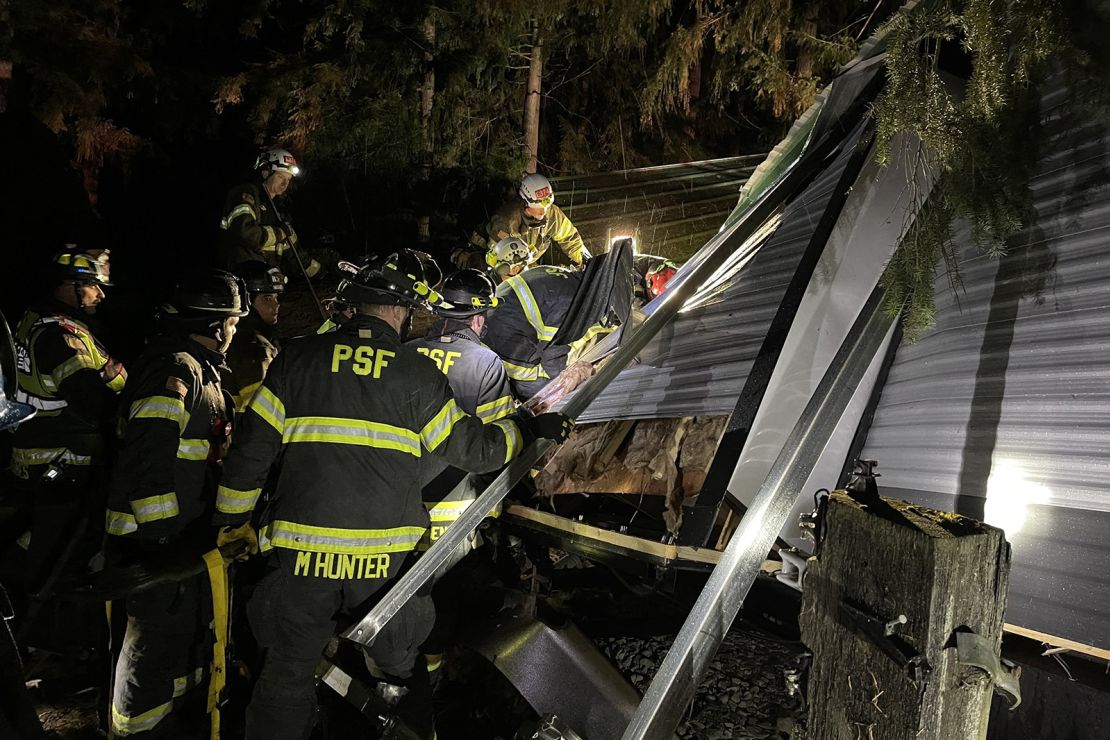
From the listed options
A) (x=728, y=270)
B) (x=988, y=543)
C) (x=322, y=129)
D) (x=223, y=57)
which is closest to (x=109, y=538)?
(x=728, y=270)

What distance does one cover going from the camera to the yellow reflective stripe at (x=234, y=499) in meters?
3.58

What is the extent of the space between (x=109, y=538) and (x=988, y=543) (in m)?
4.43

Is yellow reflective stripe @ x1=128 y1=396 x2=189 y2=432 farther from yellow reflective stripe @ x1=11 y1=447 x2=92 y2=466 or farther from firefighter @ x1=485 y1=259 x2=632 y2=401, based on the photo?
firefighter @ x1=485 y1=259 x2=632 y2=401

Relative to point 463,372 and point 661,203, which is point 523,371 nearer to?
point 463,372

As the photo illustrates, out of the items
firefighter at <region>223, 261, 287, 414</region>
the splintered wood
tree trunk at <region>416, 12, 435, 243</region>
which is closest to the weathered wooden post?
the splintered wood

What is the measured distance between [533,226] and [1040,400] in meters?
5.38

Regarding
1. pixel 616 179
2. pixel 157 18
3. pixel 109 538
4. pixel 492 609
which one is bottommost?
pixel 492 609

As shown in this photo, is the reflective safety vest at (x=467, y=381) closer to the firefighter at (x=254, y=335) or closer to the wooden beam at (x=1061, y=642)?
the firefighter at (x=254, y=335)

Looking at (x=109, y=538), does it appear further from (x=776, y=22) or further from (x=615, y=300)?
(x=776, y=22)

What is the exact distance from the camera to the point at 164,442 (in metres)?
3.88

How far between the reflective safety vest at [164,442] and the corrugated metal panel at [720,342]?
92.3 inches

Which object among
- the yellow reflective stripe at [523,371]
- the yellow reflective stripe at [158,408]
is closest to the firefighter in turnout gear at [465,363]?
the yellow reflective stripe at [523,371]

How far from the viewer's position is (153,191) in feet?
47.7

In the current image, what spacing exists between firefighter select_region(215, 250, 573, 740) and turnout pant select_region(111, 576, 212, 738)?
0.88 meters
